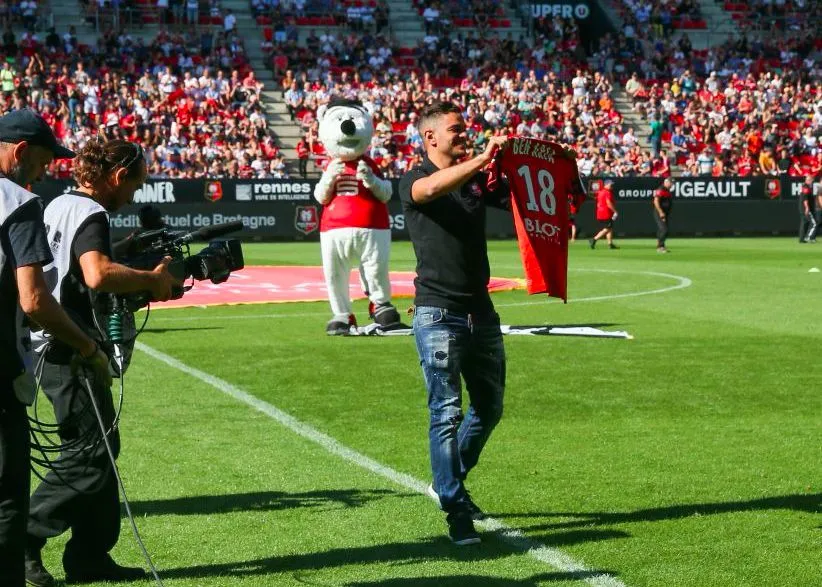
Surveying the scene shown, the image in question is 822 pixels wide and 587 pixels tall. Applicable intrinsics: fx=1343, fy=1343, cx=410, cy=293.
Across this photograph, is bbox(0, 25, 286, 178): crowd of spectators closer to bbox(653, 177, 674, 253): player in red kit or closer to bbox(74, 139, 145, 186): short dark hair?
bbox(653, 177, 674, 253): player in red kit

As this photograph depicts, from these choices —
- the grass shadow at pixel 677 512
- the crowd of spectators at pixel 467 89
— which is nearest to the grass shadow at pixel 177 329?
the grass shadow at pixel 677 512

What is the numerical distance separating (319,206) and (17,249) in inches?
1414

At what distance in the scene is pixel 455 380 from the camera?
22.3 feet

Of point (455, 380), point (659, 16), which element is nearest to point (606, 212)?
point (659, 16)

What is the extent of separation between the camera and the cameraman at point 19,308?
495 centimetres

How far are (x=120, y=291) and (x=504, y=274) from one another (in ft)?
66.9

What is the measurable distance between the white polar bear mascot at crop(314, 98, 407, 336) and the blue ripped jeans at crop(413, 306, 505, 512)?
8.91m

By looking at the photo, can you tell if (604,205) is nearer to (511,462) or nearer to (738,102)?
(738,102)

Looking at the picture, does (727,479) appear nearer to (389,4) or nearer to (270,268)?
(270,268)

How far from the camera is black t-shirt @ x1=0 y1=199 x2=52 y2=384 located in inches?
194

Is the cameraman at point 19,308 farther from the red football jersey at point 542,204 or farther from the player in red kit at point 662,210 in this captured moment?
the player in red kit at point 662,210

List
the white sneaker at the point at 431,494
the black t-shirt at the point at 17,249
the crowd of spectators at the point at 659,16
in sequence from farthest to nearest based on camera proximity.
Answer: the crowd of spectators at the point at 659,16 < the white sneaker at the point at 431,494 < the black t-shirt at the point at 17,249

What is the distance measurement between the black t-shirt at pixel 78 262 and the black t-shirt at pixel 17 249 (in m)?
0.69

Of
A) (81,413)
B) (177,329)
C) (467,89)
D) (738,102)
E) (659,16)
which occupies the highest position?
(659,16)
